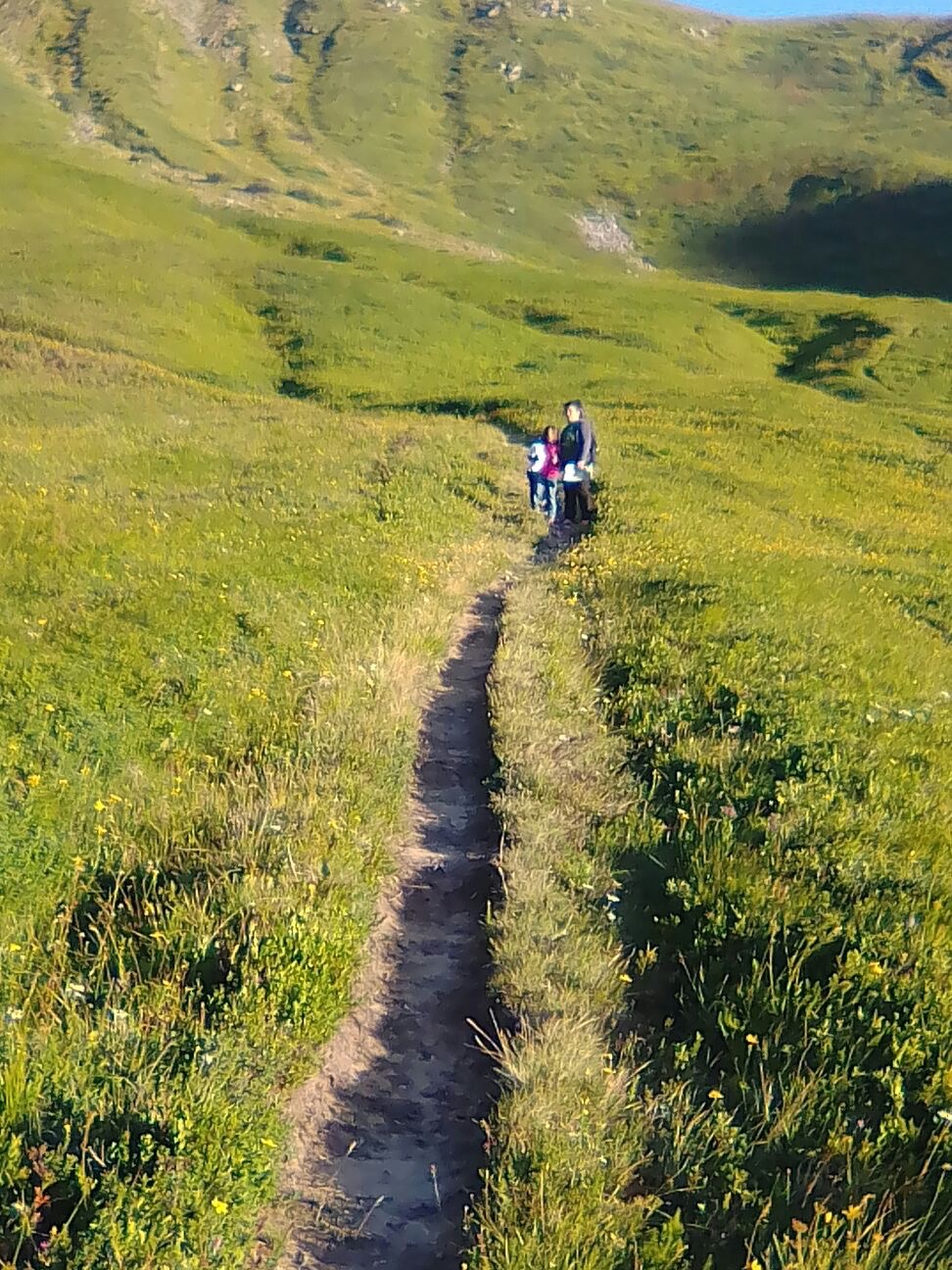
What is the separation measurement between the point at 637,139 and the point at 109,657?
192632 mm

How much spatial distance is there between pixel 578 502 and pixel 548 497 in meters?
0.63

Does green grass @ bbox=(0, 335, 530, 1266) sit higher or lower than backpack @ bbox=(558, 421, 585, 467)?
lower

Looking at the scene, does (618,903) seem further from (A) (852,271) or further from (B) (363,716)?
(A) (852,271)

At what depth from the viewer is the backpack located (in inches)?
750

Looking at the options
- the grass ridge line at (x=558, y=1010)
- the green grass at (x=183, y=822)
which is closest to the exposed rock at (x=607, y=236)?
the green grass at (x=183, y=822)

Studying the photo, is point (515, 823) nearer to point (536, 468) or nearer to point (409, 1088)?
point (409, 1088)

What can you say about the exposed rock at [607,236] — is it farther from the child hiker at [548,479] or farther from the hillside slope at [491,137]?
the child hiker at [548,479]

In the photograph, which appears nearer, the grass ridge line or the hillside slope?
the grass ridge line

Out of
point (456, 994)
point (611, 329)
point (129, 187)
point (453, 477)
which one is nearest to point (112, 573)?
point (456, 994)

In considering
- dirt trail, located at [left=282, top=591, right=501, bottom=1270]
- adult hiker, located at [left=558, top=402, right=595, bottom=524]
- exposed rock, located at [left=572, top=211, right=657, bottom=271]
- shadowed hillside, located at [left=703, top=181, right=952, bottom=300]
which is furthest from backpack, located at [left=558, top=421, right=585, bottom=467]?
exposed rock, located at [left=572, top=211, right=657, bottom=271]

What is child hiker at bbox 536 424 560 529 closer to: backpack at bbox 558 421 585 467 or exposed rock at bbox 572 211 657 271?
backpack at bbox 558 421 585 467

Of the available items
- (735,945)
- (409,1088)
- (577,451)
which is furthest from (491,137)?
(409,1088)

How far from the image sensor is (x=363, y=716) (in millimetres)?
8695

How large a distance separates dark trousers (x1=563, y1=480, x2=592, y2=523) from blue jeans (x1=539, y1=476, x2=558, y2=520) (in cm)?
27
